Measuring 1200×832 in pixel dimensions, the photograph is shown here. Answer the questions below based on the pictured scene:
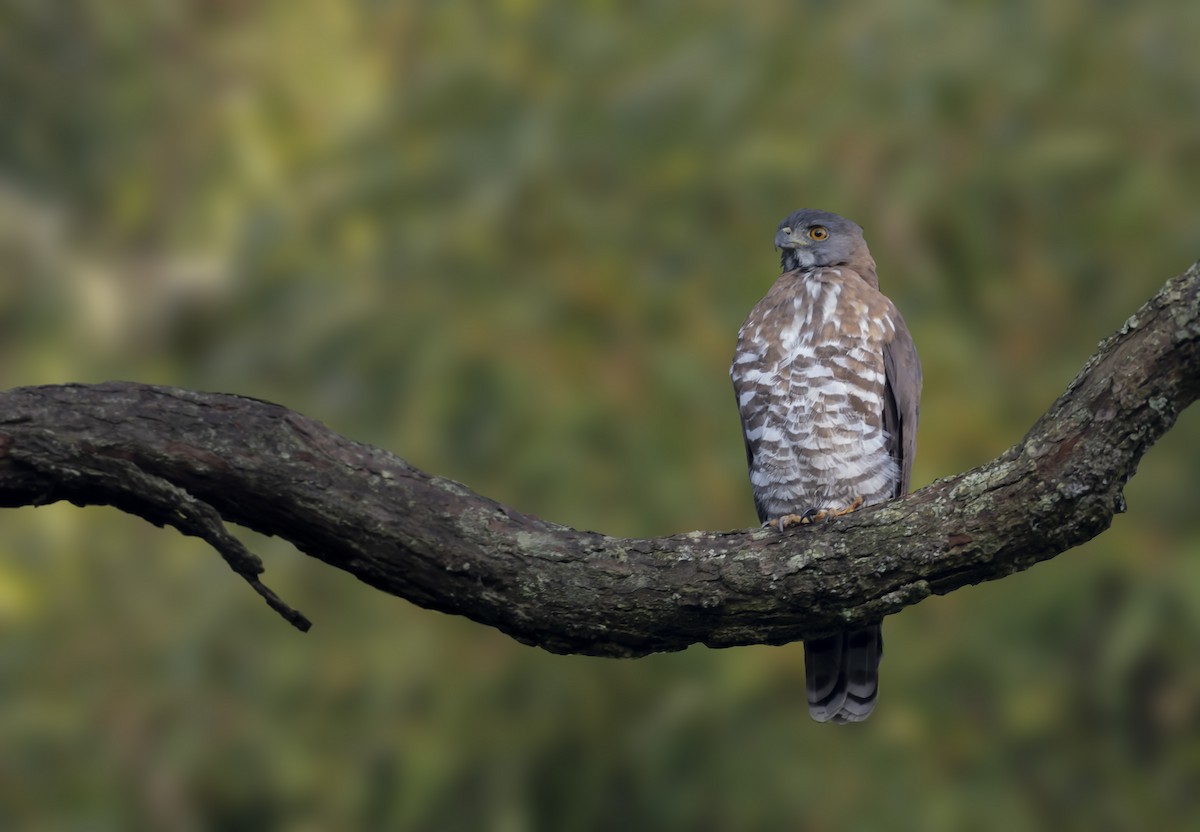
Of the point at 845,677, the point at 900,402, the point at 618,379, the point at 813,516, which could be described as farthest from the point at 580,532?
the point at 618,379

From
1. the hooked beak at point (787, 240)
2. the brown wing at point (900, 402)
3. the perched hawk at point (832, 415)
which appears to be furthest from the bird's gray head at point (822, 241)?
the brown wing at point (900, 402)

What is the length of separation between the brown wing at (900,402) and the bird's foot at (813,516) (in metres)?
0.24

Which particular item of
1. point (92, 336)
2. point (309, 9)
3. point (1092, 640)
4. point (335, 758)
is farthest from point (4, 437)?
point (309, 9)

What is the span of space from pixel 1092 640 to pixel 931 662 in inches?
32.8

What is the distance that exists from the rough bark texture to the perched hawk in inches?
45.4

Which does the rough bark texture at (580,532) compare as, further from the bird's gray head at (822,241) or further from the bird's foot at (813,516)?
the bird's gray head at (822,241)

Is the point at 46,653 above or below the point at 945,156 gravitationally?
below

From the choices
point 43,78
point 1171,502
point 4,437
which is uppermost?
point 43,78

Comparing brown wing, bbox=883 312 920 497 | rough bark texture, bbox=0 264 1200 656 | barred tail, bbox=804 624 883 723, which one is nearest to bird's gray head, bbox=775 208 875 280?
brown wing, bbox=883 312 920 497

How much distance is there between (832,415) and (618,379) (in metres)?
3.05

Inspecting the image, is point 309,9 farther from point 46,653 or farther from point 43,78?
point 46,653

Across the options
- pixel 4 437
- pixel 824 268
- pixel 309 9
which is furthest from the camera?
pixel 309 9

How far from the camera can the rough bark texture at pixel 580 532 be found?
11.3ft

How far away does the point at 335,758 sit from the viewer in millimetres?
7746
